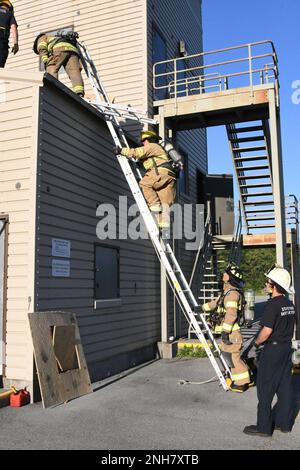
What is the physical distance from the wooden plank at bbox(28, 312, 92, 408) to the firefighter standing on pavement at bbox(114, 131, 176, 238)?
7.84ft

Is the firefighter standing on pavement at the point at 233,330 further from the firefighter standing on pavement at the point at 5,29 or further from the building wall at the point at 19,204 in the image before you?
the firefighter standing on pavement at the point at 5,29

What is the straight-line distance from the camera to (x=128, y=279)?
937cm

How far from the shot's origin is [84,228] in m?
7.77

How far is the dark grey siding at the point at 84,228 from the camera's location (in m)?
6.74

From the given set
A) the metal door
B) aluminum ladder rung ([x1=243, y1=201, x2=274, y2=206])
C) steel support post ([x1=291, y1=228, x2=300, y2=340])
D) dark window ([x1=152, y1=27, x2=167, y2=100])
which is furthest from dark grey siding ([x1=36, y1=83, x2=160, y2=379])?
steel support post ([x1=291, y1=228, x2=300, y2=340])

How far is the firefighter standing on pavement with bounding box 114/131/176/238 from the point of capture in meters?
7.76

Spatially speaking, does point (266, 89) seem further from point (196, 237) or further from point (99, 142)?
point (196, 237)

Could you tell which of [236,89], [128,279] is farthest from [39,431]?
[236,89]

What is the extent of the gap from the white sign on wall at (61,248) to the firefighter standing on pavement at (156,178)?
164 cm

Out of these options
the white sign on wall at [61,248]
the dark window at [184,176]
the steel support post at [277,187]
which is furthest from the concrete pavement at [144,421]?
the dark window at [184,176]

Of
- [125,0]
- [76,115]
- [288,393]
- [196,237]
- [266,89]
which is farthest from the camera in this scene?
[196,237]

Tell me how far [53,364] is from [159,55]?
8.98 meters

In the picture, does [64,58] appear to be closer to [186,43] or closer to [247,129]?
[247,129]

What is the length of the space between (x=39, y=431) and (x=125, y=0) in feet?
34.0
